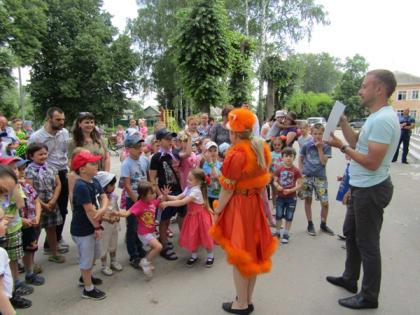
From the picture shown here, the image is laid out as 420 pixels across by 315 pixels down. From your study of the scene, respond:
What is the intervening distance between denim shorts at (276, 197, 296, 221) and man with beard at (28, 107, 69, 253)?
328cm

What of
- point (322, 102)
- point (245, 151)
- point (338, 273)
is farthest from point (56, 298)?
point (322, 102)

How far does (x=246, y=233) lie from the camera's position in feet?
7.87

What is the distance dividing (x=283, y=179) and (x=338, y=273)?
1500 millimetres

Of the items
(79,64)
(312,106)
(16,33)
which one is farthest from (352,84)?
(16,33)

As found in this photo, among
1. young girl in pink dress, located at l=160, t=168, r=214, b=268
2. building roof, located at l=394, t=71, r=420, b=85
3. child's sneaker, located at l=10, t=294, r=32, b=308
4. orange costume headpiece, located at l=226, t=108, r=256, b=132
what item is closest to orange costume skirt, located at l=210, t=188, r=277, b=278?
orange costume headpiece, located at l=226, t=108, r=256, b=132

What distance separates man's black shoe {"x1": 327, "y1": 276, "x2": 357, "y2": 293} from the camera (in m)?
2.88

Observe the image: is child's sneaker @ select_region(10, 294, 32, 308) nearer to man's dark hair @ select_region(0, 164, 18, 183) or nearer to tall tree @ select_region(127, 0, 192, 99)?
man's dark hair @ select_region(0, 164, 18, 183)

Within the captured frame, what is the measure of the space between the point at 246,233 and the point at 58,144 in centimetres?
305

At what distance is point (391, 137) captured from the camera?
2.34 m

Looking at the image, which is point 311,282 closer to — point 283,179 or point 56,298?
point 283,179

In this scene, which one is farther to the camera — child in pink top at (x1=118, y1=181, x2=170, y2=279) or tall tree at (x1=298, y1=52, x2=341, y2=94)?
tall tree at (x1=298, y1=52, x2=341, y2=94)

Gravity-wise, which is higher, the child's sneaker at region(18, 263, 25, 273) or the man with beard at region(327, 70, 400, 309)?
the man with beard at region(327, 70, 400, 309)

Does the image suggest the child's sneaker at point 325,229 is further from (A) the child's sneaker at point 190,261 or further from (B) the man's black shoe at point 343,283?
(A) the child's sneaker at point 190,261

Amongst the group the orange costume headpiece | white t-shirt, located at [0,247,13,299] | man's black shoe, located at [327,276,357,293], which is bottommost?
man's black shoe, located at [327,276,357,293]
